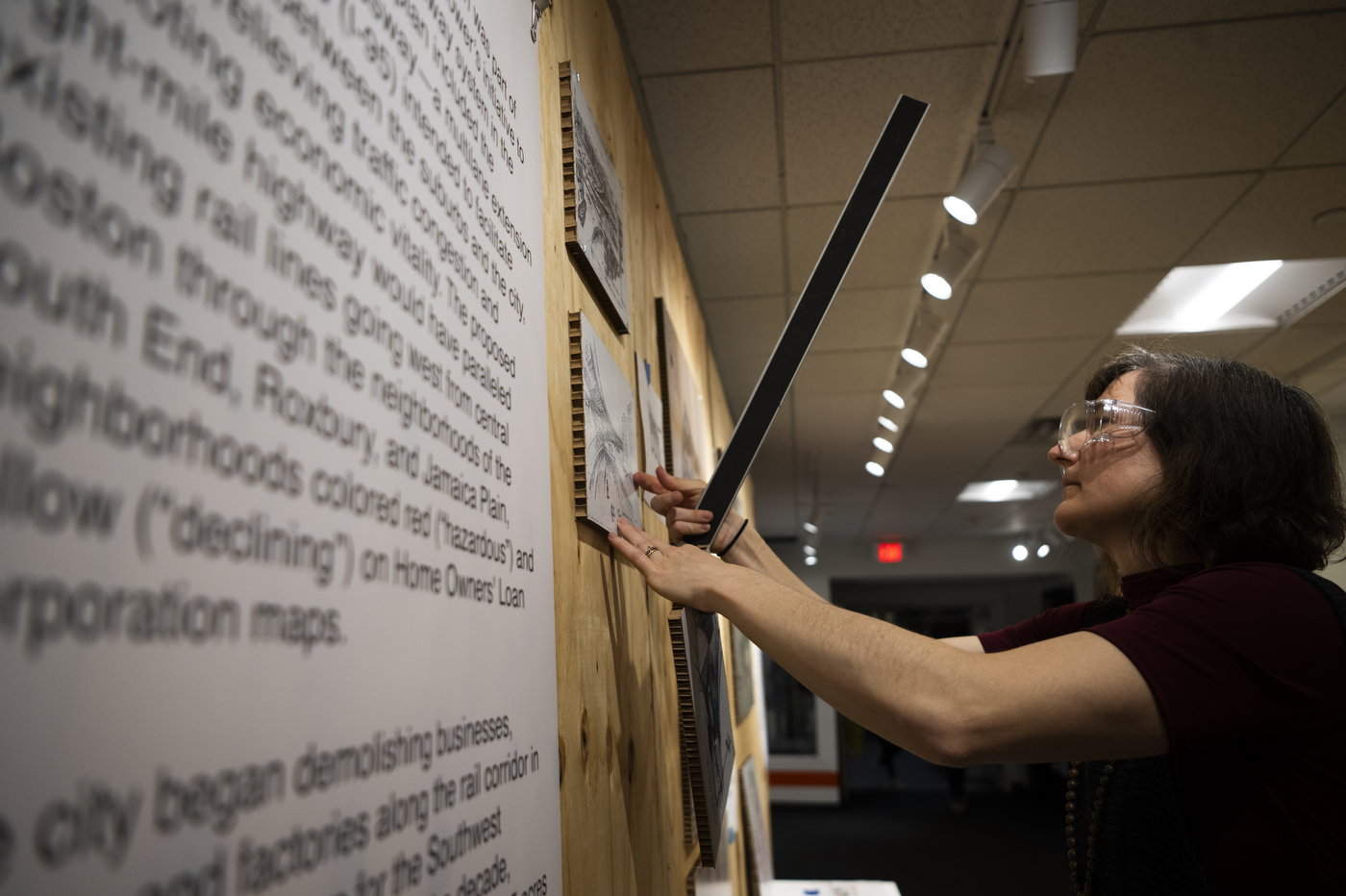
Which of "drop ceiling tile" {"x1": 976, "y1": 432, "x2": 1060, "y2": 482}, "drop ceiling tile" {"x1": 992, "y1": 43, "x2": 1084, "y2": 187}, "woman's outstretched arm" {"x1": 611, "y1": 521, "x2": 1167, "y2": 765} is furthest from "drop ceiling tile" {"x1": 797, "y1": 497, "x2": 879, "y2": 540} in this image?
"woman's outstretched arm" {"x1": 611, "y1": 521, "x2": 1167, "y2": 765}

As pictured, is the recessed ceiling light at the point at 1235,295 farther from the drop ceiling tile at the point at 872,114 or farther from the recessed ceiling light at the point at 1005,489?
the recessed ceiling light at the point at 1005,489

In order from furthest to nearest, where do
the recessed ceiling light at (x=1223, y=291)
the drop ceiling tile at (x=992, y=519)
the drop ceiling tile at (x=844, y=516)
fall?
the drop ceiling tile at (x=992, y=519), the drop ceiling tile at (x=844, y=516), the recessed ceiling light at (x=1223, y=291)

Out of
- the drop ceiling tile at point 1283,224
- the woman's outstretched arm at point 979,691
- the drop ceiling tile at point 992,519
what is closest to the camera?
the woman's outstretched arm at point 979,691

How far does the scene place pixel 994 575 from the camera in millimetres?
12102

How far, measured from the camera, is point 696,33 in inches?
81.0

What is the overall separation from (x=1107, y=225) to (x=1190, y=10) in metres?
1.12

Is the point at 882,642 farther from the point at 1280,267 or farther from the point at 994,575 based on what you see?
the point at 994,575

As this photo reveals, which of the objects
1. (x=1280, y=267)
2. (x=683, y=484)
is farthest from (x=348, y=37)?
(x=1280, y=267)

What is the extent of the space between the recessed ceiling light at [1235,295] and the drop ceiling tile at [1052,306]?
4.4 inches

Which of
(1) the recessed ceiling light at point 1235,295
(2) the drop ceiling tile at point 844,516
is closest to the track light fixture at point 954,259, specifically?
(1) the recessed ceiling light at point 1235,295

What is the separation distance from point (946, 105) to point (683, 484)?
1556mm

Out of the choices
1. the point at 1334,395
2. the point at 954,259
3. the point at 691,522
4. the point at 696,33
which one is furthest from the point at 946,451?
the point at 691,522

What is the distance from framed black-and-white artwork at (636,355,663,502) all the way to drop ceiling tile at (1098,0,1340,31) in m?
1.43

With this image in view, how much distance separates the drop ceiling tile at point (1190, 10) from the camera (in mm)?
1993
